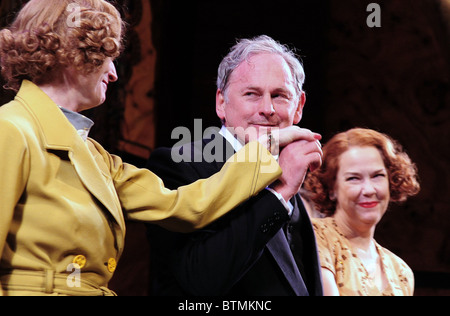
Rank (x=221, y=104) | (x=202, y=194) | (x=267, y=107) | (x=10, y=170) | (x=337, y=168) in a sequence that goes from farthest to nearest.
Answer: (x=337, y=168), (x=221, y=104), (x=267, y=107), (x=202, y=194), (x=10, y=170)

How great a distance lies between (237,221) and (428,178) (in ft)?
8.59

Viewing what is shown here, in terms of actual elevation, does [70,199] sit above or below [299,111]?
below

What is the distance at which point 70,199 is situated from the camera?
4.44ft

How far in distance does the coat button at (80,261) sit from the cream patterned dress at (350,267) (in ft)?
3.06

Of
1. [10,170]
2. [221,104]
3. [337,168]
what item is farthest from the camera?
[337,168]

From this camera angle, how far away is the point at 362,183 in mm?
2219

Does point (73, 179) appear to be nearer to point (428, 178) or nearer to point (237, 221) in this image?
point (237, 221)

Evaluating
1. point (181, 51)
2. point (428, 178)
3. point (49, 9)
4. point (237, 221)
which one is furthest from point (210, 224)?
point (428, 178)

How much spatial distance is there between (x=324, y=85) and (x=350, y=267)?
1.90 metres

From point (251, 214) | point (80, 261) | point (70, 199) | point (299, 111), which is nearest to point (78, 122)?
point (70, 199)

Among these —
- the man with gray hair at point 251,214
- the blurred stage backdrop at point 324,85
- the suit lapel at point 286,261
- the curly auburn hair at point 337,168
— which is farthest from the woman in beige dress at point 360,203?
the blurred stage backdrop at point 324,85

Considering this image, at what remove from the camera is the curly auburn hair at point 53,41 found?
1.43m
